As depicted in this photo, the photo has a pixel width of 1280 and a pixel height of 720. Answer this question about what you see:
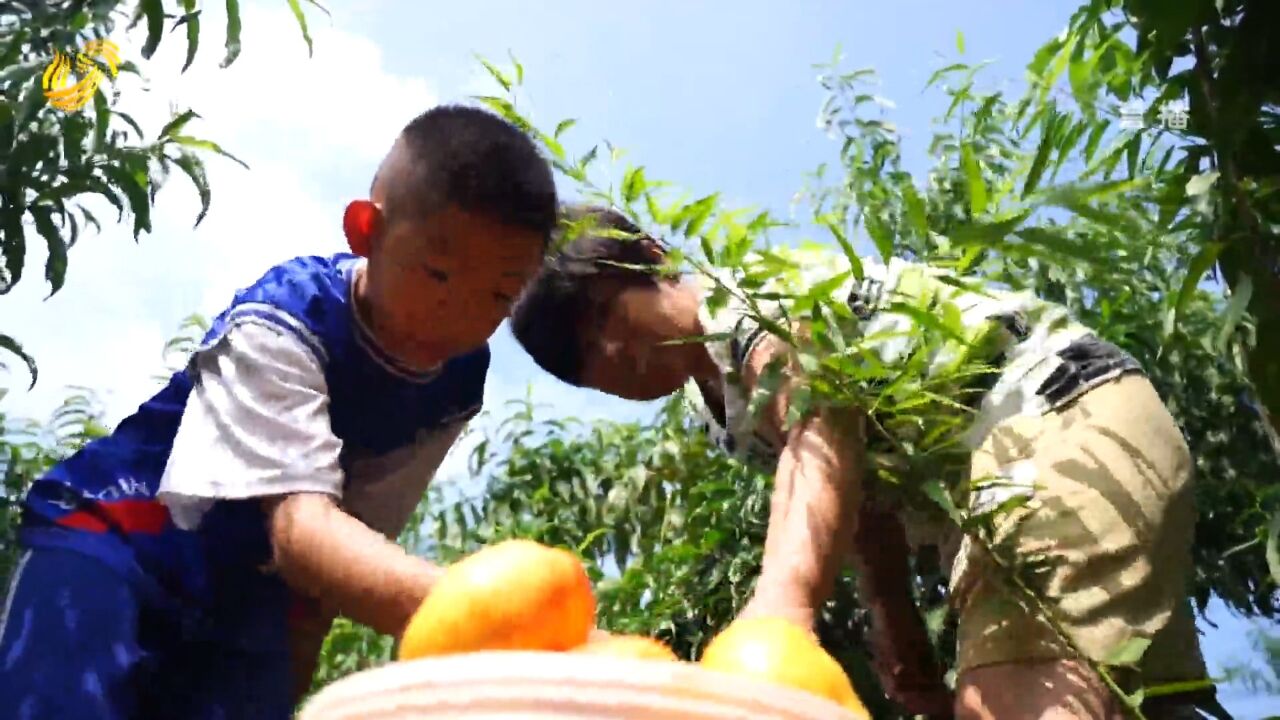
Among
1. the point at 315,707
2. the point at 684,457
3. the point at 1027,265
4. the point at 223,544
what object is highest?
the point at 315,707

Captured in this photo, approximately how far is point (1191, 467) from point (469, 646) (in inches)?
27.2

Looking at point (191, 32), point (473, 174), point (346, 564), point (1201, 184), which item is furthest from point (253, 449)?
point (1201, 184)

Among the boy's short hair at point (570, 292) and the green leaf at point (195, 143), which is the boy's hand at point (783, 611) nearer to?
the boy's short hair at point (570, 292)

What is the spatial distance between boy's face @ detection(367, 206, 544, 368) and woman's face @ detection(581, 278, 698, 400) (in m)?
0.20

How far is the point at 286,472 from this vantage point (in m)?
0.83

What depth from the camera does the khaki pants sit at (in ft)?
2.77

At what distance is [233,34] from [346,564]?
60 cm

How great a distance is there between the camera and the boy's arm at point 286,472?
736mm

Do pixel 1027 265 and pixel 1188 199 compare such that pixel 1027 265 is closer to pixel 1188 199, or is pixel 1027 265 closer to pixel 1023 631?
pixel 1023 631

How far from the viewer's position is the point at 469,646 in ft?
1.74

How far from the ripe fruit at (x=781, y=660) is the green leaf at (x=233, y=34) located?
80cm

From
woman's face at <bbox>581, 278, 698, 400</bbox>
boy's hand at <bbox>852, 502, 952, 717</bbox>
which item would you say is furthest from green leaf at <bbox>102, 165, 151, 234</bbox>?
boy's hand at <bbox>852, 502, 952, 717</bbox>

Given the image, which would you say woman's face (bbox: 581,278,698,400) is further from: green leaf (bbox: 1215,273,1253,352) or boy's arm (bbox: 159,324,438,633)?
green leaf (bbox: 1215,273,1253,352)

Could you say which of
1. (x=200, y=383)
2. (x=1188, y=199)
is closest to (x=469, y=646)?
(x=1188, y=199)
